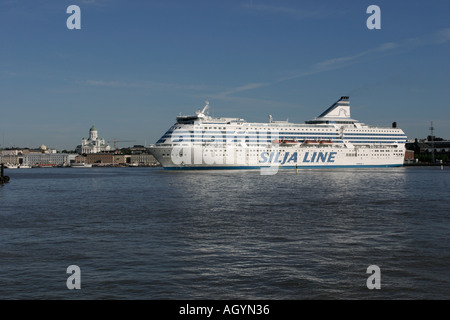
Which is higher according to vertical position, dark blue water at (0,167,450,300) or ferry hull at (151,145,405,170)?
ferry hull at (151,145,405,170)

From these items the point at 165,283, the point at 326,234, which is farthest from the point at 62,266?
the point at 326,234

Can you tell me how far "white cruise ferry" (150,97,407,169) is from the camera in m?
85.5

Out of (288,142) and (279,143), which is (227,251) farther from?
(288,142)

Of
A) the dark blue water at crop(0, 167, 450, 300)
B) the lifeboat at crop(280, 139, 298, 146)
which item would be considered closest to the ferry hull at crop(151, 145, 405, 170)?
the lifeboat at crop(280, 139, 298, 146)

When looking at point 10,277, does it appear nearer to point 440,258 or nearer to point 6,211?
point 440,258

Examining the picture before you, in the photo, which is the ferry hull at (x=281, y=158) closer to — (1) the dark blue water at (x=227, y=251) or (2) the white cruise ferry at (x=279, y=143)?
(2) the white cruise ferry at (x=279, y=143)

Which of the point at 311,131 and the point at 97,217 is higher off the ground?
the point at 311,131

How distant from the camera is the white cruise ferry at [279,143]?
85500 mm

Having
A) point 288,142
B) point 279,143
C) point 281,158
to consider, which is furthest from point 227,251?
point 288,142

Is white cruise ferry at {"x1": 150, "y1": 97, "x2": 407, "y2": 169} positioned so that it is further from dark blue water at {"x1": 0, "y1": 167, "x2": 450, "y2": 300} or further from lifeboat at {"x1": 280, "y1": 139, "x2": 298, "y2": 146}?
dark blue water at {"x1": 0, "y1": 167, "x2": 450, "y2": 300}

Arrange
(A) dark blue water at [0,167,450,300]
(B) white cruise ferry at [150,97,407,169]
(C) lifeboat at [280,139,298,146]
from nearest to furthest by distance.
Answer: (A) dark blue water at [0,167,450,300] → (B) white cruise ferry at [150,97,407,169] → (C) lifeboat at [280,139,298,146]

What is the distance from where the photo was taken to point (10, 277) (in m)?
13.4
